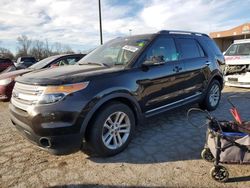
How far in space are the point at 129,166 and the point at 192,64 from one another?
2.63m

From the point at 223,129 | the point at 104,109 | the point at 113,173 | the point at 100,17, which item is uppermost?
the point at 100,17

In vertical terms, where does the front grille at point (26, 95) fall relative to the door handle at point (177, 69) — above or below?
below

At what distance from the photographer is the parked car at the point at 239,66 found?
8305 millimetres

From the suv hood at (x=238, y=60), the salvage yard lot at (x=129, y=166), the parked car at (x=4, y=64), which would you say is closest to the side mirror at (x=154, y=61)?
the salvage yard lot at (x=129, y=166)

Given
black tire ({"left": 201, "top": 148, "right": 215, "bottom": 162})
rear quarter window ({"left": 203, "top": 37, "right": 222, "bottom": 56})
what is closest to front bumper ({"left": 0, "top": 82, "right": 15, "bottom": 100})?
rear quarter window ({"left": 203, "top": 37, "right": 222, "bottom": 56})

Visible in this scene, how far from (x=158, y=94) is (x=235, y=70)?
20.3 feet

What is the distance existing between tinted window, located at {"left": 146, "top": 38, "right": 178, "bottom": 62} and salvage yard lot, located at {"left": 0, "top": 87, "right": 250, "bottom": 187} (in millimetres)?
1399

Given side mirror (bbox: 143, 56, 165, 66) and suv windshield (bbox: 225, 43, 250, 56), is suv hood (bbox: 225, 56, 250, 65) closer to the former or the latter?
suv windshield (bbox: 225, 43, 250, 56)

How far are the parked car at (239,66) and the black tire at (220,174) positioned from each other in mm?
6245

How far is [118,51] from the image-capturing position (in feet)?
13.9

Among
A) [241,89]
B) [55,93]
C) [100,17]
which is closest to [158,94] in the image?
[55,93]

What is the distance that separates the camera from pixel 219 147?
2.78m

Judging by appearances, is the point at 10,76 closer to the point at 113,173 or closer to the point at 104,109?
the point at 104,109

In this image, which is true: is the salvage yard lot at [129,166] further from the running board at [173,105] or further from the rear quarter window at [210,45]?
the rear quarter window at [210,45]
